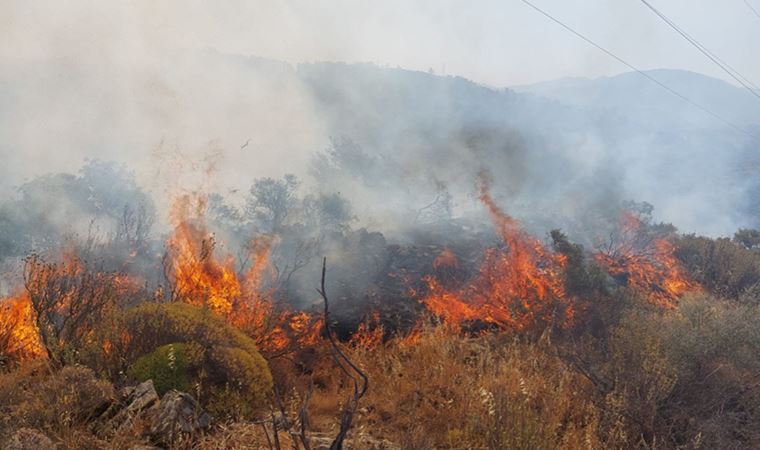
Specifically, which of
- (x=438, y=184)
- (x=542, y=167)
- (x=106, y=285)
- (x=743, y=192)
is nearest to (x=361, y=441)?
(x=106, y=285)

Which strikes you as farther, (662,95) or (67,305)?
(662,95)

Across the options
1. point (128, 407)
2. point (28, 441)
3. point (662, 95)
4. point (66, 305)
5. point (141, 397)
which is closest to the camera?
point (28, 441)

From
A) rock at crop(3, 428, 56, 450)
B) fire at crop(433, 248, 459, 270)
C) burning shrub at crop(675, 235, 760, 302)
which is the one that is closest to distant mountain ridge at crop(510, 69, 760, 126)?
burning shrub at crop(675, 235, 760, 302)

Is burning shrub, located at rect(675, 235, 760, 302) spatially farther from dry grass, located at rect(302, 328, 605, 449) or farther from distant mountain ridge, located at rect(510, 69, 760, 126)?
distant mountain ridge, located at rect(510, 69, 760, 126)

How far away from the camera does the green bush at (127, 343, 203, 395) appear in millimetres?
4348

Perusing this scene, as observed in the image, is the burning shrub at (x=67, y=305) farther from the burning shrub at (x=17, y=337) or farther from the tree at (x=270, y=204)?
the tree at (x=270, y=204)

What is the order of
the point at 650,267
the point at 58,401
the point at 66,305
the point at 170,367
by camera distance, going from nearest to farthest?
1. the point at 58,401
2. the point at 170,367
3. the point at 66,305
4. the point at 650,267

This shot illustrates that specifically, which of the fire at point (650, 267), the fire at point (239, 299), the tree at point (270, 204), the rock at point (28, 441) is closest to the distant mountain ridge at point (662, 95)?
the fire at point (650, 267)

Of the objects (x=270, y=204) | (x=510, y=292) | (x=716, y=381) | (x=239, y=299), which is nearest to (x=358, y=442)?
(x=716, y=381)

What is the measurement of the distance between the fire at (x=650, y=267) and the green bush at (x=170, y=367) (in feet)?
31.1

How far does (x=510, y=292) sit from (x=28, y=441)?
831 centimetres

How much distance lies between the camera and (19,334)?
6.13m

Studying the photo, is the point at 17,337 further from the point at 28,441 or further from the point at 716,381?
the point at 716,381

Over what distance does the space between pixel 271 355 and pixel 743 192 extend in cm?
4130
